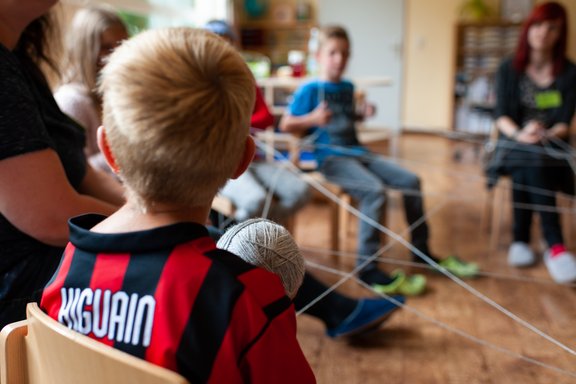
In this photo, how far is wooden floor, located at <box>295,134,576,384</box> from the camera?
1499 mm

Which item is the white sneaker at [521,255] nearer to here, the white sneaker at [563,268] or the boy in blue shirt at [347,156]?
the white sneaker at [563,268]

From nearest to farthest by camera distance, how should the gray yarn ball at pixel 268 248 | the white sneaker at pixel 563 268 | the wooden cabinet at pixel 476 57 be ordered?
1. the gray yarn ball at pixel 268 248
2. the white sneaker at pixel 563 268
3. the wooden cabinet at pixel 476 57

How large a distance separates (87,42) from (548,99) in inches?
72.7

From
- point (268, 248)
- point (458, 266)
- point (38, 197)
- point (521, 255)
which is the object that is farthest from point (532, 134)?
point (38, 197)

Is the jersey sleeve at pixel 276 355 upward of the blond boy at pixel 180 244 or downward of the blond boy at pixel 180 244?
downward

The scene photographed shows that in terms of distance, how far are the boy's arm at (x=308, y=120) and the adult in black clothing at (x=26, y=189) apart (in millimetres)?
1239

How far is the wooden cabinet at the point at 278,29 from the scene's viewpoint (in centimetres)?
619

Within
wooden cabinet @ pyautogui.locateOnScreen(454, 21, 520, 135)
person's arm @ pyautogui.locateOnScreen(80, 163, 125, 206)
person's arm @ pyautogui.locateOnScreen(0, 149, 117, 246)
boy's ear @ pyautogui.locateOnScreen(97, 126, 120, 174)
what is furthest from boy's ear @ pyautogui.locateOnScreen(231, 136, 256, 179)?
wooden cabinet @ pyautogui.locateOnScreen(454, 21, 520, 135)

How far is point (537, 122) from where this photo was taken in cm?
248

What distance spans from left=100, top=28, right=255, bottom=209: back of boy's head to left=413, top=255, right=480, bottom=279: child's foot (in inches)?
66.7

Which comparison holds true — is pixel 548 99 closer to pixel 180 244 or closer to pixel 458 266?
pixel 458 266

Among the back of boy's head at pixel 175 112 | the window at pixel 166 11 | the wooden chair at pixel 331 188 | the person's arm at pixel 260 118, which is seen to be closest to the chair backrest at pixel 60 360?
the back of boy's head at pixel 175 112

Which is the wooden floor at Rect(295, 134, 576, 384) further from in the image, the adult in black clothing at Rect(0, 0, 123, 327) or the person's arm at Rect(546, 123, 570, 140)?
the adult in black clothing at Rect(0, 0, 123, 327)

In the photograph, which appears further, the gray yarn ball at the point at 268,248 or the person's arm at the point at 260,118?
the person's arm at the point at 260,118
